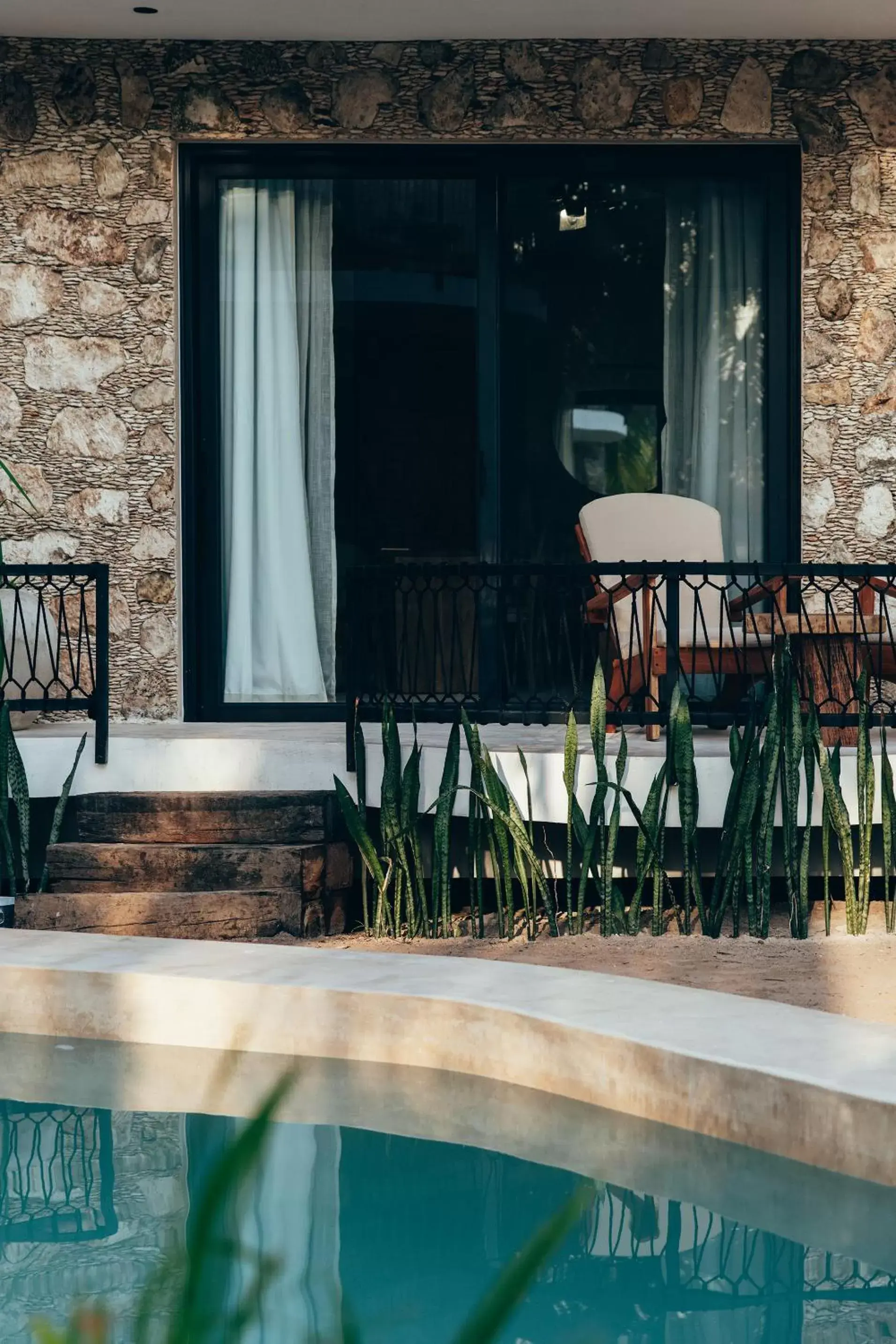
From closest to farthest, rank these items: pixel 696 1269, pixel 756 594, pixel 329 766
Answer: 1. pixel 696 1269
2. pixel 329 766
3. pixel 756 594

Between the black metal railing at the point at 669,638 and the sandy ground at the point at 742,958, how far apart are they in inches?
27.8

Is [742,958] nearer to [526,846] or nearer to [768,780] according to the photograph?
[768,780]

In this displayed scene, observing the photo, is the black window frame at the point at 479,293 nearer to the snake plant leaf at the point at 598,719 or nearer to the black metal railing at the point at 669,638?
the black metal railing at the point at 669,638

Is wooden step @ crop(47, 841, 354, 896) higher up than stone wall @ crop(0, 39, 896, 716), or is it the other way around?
stone wall @ crop(0, 39, 896, 716)

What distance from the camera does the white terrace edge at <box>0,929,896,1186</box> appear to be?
2682 millimetres

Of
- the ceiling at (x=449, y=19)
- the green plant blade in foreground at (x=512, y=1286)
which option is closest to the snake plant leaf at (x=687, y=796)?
the ceiling at (x=449, y=19)

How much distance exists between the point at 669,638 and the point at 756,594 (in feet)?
2.02

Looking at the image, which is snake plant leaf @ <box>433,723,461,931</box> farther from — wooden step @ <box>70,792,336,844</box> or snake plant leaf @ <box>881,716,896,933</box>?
snake plant leaf @ <box>881,716,896,933</box>

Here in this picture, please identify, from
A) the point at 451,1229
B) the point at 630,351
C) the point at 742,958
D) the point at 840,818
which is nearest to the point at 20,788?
the point at 742,958

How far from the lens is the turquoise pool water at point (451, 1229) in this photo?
222 cm

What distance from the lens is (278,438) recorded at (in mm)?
7168

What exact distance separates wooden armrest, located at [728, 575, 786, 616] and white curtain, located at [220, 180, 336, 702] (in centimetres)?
208

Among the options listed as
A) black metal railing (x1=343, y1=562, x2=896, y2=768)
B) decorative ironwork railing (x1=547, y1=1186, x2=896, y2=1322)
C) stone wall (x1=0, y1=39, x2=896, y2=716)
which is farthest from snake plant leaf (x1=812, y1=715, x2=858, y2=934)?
stone wall (x1=0, y1=39, x2=896, y2=716)

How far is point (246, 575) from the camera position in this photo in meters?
7.16
